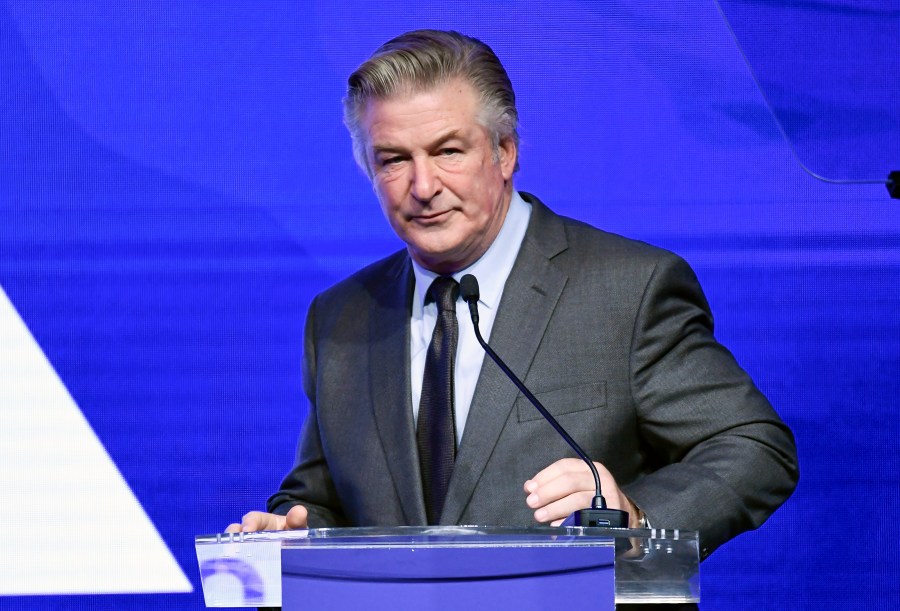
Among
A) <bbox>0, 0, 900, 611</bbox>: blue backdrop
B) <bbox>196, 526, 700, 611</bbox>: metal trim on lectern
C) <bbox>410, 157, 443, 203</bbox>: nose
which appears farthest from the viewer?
<bbox>0, 0, 900, 611</bbox>: blue backdrop

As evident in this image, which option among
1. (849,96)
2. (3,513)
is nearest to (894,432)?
(849,96)

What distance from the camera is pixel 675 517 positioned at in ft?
5.83

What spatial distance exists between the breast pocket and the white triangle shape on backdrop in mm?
1163

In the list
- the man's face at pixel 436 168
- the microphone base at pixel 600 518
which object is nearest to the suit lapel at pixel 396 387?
the man's face at pixel 436 168

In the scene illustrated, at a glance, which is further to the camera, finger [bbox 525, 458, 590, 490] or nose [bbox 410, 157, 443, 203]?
nose [bbox 410, 157, 443, 203]

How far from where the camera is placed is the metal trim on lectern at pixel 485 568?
119 cm

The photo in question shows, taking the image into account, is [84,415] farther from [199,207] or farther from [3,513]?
[199,207]

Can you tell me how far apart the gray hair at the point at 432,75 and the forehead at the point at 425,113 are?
1cm

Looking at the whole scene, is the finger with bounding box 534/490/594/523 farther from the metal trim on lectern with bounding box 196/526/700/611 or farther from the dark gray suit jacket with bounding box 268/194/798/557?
the dark gray suit jacket with bounding box 268/194/798/557

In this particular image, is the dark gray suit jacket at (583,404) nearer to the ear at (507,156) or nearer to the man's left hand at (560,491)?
the ear at (507,156)

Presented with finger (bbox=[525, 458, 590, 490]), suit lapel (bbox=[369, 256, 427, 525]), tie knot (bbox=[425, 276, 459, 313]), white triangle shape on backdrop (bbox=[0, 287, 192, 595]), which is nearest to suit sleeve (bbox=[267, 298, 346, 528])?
suit lapel (bbox=[369, 256, 427, 525])

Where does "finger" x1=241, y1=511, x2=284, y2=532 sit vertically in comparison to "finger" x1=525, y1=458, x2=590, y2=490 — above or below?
above

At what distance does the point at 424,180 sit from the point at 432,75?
190mm

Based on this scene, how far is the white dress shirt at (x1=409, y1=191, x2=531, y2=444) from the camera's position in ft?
6.91
